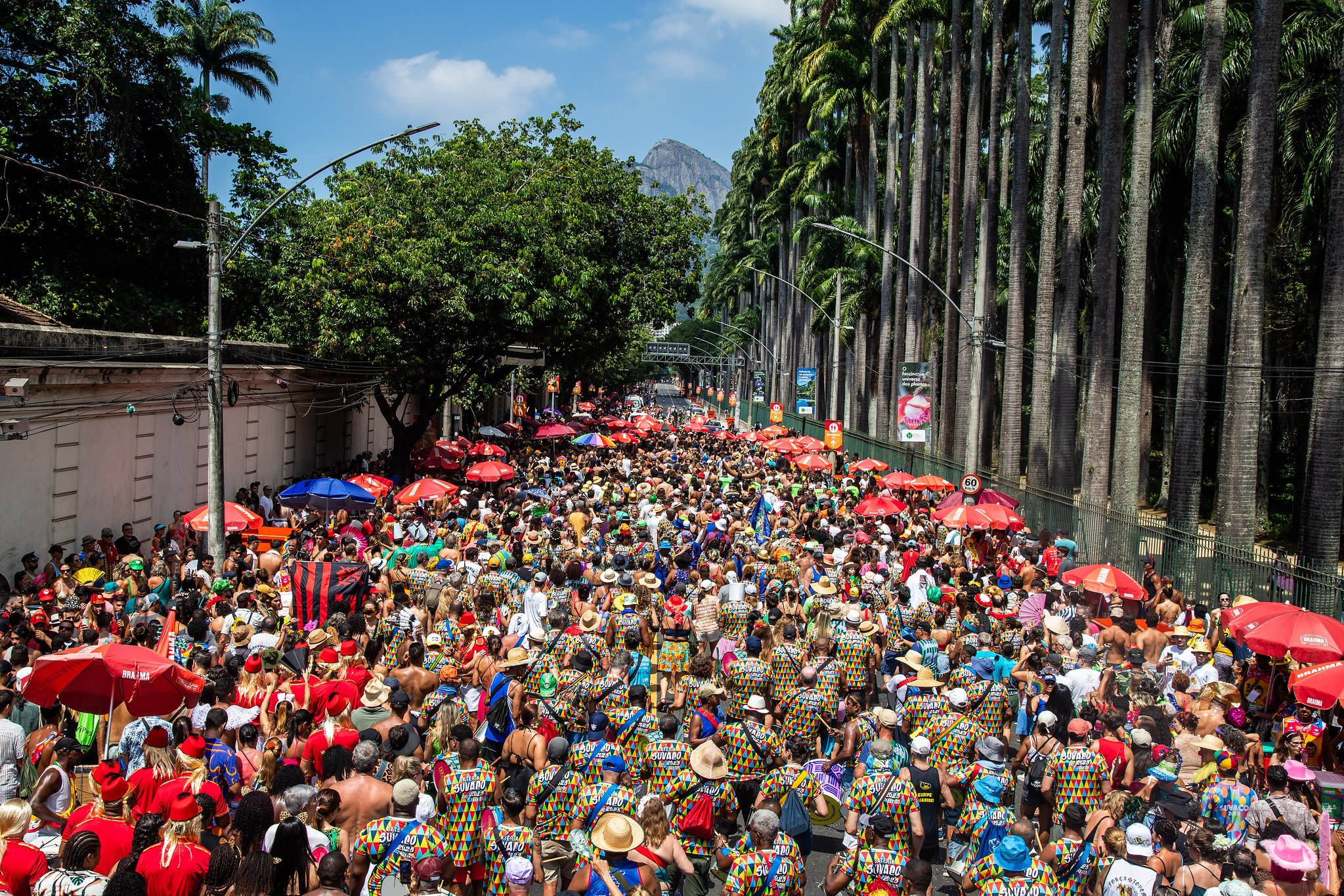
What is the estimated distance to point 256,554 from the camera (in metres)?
16.1

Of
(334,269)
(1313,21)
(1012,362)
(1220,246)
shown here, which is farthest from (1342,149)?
(334,269)

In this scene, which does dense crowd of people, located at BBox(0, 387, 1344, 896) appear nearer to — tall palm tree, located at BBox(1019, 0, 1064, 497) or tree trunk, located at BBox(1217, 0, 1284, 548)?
tree trunk, located at BBox(1217, 0, 1284, 548)

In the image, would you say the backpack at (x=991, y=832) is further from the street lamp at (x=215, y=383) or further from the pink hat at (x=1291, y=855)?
the street lamp at (x=215, y=383)

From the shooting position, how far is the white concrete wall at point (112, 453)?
1650 centimetres

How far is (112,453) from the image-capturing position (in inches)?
747

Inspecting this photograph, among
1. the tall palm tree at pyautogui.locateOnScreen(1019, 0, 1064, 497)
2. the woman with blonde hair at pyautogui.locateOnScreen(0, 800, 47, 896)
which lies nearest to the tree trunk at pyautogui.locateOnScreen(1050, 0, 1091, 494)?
the tall palm tree at pyautogui.locateOnScreen(1019, 0, 1064, 497)

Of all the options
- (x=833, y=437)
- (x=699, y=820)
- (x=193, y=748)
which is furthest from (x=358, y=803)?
(x=833, y=437)

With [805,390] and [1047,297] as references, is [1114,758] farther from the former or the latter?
[805,390]

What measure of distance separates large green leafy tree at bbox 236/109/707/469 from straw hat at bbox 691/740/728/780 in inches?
751

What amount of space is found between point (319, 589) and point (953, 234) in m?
29.4

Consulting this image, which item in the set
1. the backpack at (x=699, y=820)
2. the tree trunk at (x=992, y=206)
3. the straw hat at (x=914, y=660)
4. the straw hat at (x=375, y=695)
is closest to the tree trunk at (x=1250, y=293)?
the tree trunk at (x=992, y=206)

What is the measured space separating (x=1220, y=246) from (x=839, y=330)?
570 inches

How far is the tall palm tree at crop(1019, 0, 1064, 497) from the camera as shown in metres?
27.1

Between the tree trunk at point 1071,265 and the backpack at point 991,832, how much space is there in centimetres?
Answer: 2086
